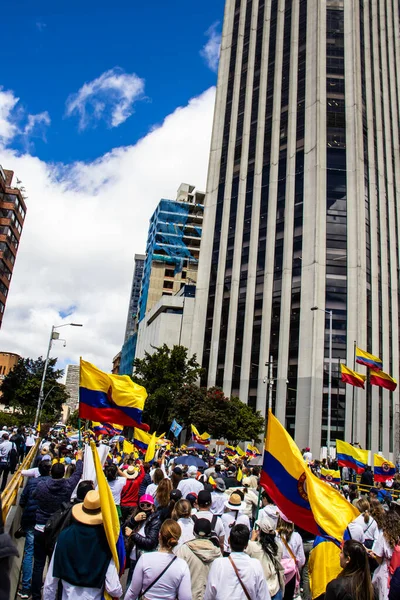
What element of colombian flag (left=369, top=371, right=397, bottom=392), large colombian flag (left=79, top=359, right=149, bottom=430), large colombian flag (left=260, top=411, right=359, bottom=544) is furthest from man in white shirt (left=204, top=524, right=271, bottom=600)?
colombian flag (left=369, top=371, right=397, bottom=392)

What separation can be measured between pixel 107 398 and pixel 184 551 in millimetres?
6890

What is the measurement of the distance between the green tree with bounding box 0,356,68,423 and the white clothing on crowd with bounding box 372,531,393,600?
2121 inches

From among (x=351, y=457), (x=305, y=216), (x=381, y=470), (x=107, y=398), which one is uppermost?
(x=305, y=216)

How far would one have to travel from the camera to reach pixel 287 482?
247 inches

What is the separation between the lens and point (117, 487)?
26.8 feet

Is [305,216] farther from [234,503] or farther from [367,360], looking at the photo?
[234,503]

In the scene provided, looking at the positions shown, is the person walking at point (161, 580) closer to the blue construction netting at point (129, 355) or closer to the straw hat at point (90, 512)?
the straw hat at point (90, 512)

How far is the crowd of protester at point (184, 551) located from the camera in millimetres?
4082

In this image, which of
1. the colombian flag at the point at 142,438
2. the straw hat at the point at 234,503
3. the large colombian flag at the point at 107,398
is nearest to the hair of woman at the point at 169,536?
the straw hat at the point at 234,503

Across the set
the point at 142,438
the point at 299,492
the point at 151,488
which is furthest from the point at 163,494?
the point at 142,438

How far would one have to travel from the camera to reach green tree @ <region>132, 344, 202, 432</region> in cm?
5184

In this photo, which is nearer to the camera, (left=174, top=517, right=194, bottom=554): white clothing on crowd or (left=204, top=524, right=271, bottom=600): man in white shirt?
(left=204, top=524, right=271, bottom=600): man in white shirt

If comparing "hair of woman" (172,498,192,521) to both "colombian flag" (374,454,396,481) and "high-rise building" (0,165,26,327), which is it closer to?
"colombian flag" (374,454,396,481)

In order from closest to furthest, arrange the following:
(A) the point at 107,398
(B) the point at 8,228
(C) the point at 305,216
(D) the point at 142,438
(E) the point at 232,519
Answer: (E) the point at 232,519
(A) the point at 107,398
(D) the point at 142,438
(C) the point at 305,216
(B) the point at 8,228
